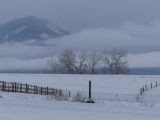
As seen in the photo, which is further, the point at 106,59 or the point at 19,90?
the point at 106,59

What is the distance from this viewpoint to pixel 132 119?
33.1ft

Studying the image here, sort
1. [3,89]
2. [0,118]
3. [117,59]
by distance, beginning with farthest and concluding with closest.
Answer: [117,59] → [3,89] → [0,118]

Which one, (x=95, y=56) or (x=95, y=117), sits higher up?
(x=95, y=56)

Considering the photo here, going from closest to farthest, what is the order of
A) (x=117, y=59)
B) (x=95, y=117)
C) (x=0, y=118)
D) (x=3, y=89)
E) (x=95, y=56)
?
(x=0, y=118) < (x=95, y=117) < (x=3, y=89) < (x=117, y=59) < (x=95, y=56)

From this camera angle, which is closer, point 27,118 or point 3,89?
point 27,118

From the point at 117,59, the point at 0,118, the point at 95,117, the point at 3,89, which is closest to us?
the point at 0,118

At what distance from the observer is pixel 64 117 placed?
10.1m

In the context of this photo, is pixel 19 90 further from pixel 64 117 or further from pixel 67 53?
pixel 67 53

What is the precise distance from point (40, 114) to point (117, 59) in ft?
395

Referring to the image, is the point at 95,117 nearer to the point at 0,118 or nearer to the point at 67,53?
the point at 0,118

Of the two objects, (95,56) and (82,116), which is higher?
(95,56)

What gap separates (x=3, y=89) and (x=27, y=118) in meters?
33.3

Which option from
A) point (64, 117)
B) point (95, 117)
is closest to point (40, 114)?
point (64, 117)

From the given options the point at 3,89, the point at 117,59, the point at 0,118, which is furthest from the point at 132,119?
the point at 117,59
